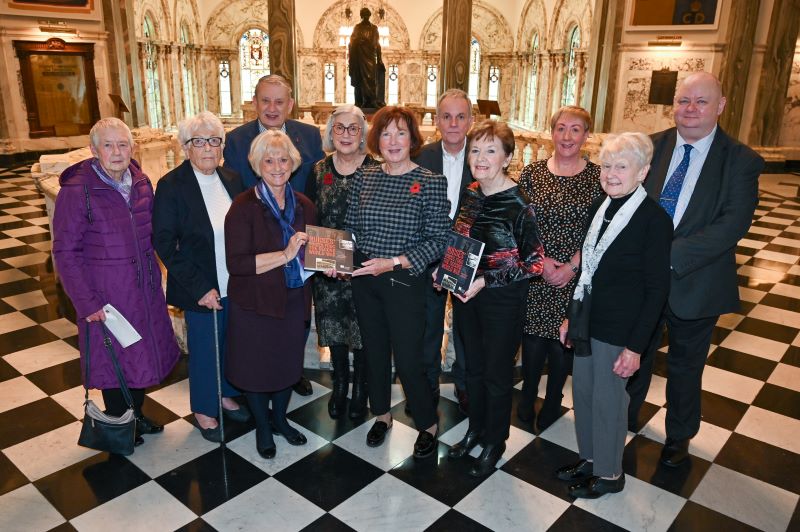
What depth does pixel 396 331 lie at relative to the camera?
10.3ft

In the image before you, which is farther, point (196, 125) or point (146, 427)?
point (146, 427)

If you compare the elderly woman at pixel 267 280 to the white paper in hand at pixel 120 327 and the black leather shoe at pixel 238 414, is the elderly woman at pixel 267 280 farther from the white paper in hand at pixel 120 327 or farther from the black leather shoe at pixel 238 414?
the white paper in hand at pixel 120 327

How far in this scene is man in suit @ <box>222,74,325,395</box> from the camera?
3.90 metres

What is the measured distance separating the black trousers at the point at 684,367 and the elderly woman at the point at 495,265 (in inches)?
37.0

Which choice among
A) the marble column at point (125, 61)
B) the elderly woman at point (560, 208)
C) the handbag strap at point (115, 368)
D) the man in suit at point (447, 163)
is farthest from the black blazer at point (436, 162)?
the marble column at point (125, 61)

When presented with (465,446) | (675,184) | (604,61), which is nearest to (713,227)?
(675,184)

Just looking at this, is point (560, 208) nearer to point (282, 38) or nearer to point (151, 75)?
point (282, 38)

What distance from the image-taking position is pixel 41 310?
5.39m


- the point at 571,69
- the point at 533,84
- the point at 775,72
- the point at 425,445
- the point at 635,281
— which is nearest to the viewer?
the point at 635,281

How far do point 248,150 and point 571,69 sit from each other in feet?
58.7

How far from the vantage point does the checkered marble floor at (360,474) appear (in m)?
2.84

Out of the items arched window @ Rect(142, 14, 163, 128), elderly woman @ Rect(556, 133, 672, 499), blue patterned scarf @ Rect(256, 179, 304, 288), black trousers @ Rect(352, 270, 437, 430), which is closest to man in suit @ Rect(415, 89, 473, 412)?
black trousers @ Rect(352, 270, 437, 430)

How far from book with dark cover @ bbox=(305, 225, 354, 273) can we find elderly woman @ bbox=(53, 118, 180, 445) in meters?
0.93

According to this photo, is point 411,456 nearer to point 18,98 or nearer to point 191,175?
point 191,175
